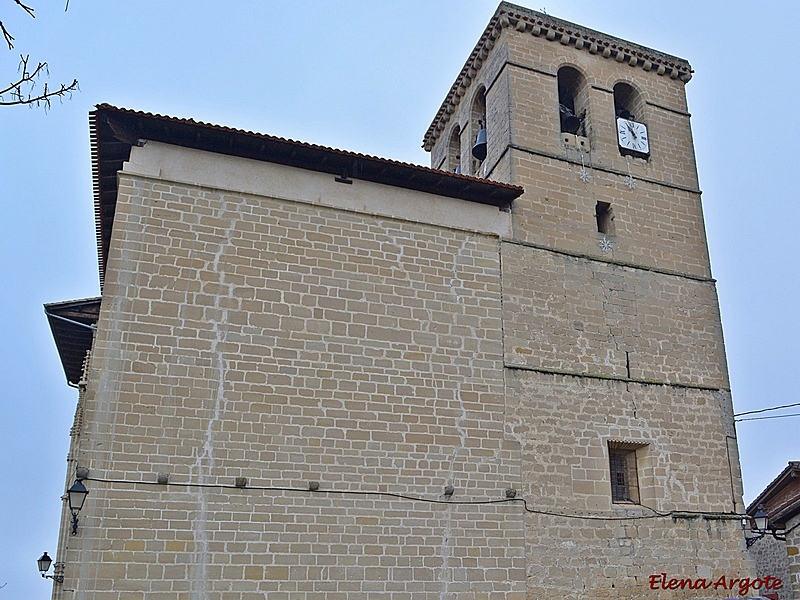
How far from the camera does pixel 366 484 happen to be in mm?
8531

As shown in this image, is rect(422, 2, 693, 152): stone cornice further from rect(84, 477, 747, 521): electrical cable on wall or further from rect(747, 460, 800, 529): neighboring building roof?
rect(84, 477, 747, 521): electrical cable on wall

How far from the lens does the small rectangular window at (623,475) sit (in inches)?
392

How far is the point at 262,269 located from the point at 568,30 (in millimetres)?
7067

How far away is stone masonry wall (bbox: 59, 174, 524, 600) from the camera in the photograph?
775 centimetres

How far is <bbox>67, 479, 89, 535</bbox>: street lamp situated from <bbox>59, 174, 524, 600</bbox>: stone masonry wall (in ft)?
0.45

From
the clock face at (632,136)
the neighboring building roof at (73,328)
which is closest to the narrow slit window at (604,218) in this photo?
the clock face at (632,136)

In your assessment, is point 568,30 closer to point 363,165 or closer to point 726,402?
point 363,165

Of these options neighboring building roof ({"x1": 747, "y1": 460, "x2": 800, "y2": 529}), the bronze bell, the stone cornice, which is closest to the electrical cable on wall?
neighboring building roof ({"x1": 747, "y1": 460, "x2": 800, "y2": 529})

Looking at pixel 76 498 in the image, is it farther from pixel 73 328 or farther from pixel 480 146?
pixel 480 146

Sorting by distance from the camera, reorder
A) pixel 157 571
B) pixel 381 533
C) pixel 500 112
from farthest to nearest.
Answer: pixel 500 112 < pixel 381 533 < pixel 157 571

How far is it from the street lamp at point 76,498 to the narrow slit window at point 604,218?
7949mm

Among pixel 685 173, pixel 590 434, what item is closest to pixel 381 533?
pixel 590 434

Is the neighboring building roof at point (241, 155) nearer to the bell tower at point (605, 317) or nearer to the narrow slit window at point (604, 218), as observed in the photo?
the bell tower at point (605, 317)
